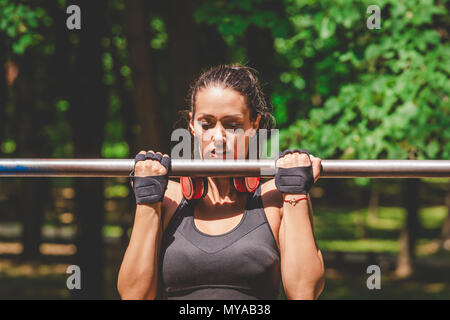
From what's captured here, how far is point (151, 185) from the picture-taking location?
1.99 m

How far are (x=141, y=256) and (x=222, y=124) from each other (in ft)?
1.79

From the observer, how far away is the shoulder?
2197mm

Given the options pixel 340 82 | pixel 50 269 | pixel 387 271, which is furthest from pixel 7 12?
pixel 387 271

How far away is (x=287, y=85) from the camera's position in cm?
601

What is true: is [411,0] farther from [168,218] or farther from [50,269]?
[50,269]

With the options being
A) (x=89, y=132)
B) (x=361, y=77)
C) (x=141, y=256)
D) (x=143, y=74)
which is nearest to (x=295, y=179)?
(x=141, y=256)

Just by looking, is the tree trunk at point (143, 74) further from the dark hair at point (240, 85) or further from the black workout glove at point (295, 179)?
the black workout glove at point (295, 179)

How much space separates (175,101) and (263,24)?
1.35 meters

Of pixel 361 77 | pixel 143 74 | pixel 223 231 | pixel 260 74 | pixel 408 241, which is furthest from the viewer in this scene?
pixel 408 241

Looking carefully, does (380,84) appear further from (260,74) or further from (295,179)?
(295,179)

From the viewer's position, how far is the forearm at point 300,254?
6.56ft

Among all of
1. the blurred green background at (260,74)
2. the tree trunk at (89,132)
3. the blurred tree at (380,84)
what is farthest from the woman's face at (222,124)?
the tree trunk at (89,132)

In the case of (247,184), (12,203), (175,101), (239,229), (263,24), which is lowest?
(12,203)

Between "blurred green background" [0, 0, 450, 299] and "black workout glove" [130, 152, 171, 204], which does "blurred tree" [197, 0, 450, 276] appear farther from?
"black workout glove" [130, 152, 171, 204]
